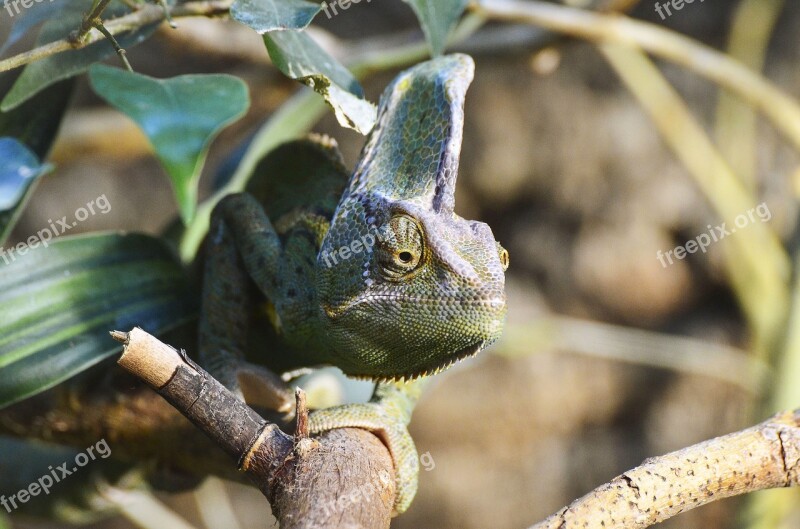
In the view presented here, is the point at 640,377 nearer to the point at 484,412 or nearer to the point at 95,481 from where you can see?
the point at 484,412

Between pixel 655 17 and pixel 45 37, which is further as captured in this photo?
pixel 655 17

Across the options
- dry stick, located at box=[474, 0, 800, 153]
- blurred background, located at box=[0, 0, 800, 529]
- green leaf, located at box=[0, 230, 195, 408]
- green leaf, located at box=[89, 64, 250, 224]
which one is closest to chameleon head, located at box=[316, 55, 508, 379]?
green leaf, located at box=[89, 64, 250, 224]

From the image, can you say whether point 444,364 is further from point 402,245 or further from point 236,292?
point 236,292

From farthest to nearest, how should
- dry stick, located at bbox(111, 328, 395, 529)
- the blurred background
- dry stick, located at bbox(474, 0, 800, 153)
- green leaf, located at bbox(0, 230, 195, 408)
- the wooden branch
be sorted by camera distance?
the blurred background
dry stick, located at bbox(474, 0, 800, 153)
green leaf, located at bbox(0, 230, 195, 408)
the wooden branch
dry stick, located at bbox(111, 328, 395, 529)

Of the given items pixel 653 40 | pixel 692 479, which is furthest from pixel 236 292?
pixel 653 40

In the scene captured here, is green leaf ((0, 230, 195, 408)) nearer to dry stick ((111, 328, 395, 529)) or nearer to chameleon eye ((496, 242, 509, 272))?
dry stick ((111, 328, 395, 529))

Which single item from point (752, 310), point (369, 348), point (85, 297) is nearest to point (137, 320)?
point (85, 297)

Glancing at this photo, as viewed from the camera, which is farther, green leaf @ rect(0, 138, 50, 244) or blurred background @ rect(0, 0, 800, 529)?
blurred background @ rect(0, 0, 800, 529)
